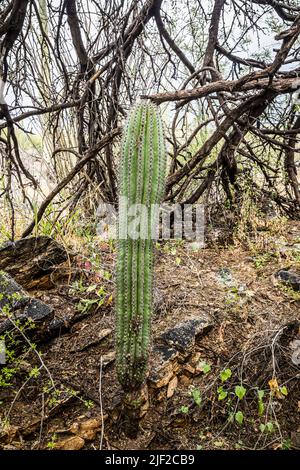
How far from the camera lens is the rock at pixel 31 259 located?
2764 mm

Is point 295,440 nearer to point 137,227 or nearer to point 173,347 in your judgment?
point 173,347

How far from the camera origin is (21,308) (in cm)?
239

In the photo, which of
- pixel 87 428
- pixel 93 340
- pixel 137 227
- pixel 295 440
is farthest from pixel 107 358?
pixel 295 440

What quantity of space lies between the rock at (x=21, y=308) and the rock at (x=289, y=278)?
1.65 m

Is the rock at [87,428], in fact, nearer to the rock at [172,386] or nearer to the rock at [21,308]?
the rock at [172,386]

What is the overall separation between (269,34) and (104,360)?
368cm

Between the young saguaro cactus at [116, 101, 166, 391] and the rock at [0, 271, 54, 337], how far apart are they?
705mm

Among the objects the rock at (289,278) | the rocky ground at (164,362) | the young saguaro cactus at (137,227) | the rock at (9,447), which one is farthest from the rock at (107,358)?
the rock at (289,278)

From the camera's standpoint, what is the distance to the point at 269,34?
4.27m

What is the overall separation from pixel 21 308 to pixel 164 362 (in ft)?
2.84
